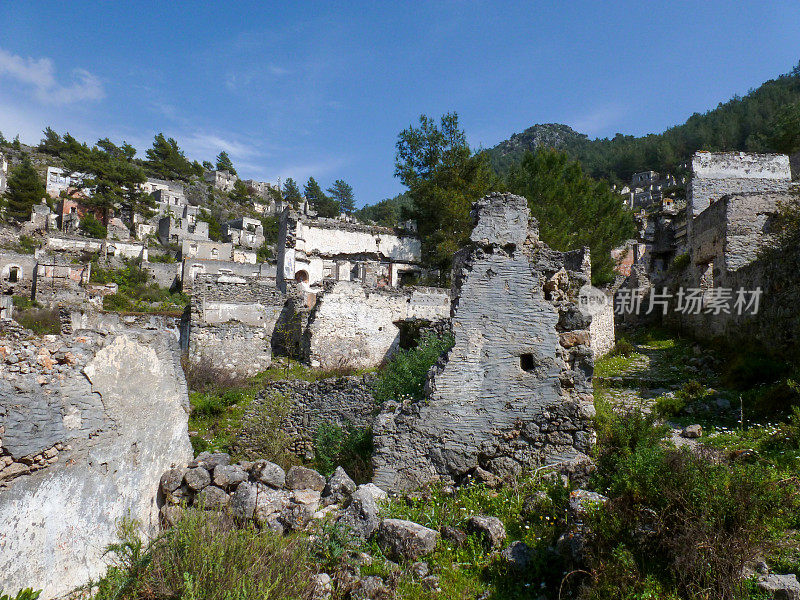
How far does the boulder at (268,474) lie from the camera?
252 inches

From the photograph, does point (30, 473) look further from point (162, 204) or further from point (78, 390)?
point (162, 204)

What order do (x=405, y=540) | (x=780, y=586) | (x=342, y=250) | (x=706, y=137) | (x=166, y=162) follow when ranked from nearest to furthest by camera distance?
(x=780, y=586)
(x=405, y=540)
(x=342, y=250)
(x=706, y=137)
(x=166, y=162)

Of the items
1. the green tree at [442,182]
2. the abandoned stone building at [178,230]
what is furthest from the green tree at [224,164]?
the green tree at [442,182]

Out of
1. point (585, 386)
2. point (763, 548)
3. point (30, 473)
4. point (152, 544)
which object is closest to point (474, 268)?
point (585, 386)

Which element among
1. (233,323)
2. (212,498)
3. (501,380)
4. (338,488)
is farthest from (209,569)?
(233,323)

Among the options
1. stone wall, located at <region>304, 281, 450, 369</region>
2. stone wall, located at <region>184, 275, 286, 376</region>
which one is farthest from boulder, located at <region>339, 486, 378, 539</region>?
stone wall, located at <region>304, 281, 450, 369</region>

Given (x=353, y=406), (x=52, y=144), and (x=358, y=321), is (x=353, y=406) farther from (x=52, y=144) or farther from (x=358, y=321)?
(x=52, y=144)

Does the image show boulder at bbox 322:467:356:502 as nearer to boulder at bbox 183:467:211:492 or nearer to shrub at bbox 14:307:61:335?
boulder at bbox 183:467:211:492

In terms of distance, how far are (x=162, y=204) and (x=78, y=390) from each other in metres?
58.3

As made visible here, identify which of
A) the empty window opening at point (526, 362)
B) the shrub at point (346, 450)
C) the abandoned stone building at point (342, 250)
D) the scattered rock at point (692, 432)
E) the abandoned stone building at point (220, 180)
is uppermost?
the abandoned stone building at point (220, 180)

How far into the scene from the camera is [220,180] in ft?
259

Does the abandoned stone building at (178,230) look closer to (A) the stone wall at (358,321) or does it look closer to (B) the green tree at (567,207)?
(A) the stone wall at (358,321)

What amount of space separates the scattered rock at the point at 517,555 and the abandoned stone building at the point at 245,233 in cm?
5079

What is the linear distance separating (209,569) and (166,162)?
7814 cm
